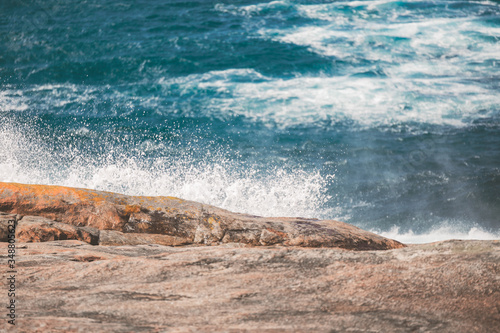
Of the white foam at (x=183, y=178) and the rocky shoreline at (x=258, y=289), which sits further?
the white foam at (x=183, y=178)

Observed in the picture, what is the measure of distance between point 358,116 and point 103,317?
16706mm

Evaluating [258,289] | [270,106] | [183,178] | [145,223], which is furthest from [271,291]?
[270,106]

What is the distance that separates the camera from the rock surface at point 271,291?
3107 mm

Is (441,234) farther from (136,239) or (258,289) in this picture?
(258,289)

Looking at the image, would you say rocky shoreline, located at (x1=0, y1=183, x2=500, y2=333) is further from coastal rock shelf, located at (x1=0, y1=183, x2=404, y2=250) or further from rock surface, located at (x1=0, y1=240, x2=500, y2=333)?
coastal rock shelf, located at (x1=0, y1=183, x2=404, y2=250)

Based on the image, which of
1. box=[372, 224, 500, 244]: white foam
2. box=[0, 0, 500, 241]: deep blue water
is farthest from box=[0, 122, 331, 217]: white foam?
box=[372, 224, 500, 244]: white foam

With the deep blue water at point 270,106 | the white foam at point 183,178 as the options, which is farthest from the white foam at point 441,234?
the white foam at point 183,178

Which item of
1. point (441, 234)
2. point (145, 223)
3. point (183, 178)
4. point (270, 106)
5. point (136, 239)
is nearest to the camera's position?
point (136, 239)

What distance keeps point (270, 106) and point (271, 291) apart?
16408 mm

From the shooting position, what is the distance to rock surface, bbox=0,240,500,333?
3107mm

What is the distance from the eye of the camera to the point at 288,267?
4.06 meters

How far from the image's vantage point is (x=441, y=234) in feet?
42.0

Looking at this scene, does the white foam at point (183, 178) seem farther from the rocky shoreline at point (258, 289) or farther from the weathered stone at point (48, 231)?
the rocky shoreline at point (258, 289)

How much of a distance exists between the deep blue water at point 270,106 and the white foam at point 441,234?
0.24 feet
